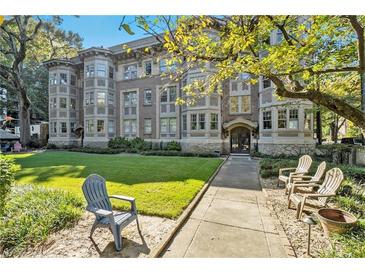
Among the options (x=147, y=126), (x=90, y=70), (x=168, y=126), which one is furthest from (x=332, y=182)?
(x=90, y=70)

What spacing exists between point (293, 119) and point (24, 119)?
27452 millimetres

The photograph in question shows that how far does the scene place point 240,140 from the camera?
55.9ft

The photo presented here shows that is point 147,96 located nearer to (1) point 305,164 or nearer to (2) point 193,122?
(2) point 193,122

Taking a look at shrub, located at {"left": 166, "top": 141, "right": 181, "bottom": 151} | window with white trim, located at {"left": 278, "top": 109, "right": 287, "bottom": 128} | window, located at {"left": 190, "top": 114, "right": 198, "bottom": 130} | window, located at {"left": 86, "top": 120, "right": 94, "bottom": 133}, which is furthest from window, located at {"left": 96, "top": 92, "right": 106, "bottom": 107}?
window with white trim, located at {"left": 278, "top": 109, "right": 287, "bottom": 128}

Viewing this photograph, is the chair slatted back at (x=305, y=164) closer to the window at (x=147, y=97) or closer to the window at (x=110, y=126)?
the window at (x=147, y=97)

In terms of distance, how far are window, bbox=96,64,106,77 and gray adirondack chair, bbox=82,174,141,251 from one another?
20.1 metres

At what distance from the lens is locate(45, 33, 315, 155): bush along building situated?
14133 millimetres

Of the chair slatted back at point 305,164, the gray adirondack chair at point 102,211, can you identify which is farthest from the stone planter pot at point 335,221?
the gray adirondack chair at point 102,211

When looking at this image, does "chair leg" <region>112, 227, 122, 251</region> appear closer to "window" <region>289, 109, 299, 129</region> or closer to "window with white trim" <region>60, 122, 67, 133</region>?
"window" <region>289, 109, 299, 129</region>

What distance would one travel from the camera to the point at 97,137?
69.8 feet

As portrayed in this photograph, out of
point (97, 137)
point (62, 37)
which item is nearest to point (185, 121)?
point (97, 137)

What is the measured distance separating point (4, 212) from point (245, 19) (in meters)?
7.00

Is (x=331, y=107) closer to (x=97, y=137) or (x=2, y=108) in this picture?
(x=97, y=137)

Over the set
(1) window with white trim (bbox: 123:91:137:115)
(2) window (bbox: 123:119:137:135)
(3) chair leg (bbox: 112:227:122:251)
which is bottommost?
(3) chair leg (bbox: 112:227:122:251)
